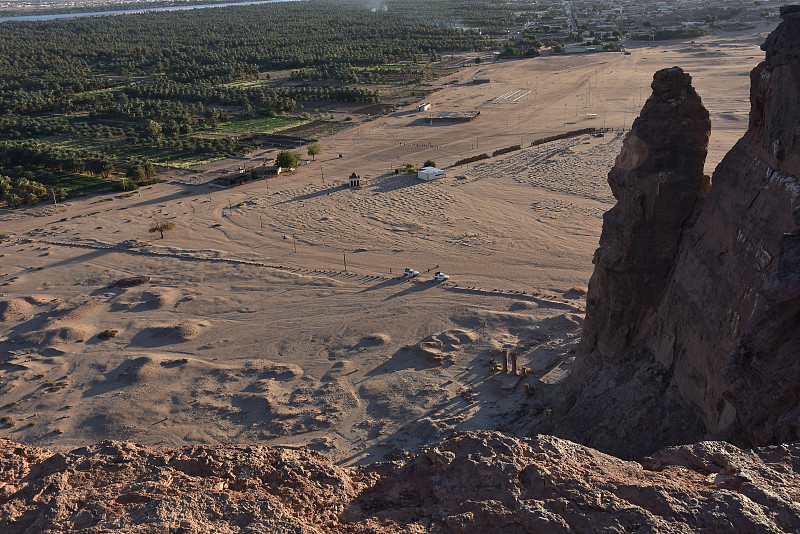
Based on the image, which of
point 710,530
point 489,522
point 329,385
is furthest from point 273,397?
point 710,530

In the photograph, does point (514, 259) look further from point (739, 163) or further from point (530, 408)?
point (739, 163)

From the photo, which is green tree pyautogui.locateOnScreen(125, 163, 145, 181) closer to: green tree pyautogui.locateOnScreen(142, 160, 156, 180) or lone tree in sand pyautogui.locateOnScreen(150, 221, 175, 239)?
→ green tree pyautogui.locateOnScreen(142, 160, 156, 180)

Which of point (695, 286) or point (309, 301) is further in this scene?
point (309, 301)

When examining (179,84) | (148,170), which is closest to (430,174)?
(148,170)

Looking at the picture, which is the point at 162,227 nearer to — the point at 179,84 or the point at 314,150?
the point at 314,150

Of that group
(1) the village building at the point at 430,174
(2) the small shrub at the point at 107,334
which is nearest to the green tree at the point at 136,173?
(1) the village building at the point at 430,174

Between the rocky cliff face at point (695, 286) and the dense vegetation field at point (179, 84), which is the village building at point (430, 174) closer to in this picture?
the dense vegetation field at point (179, 84)
